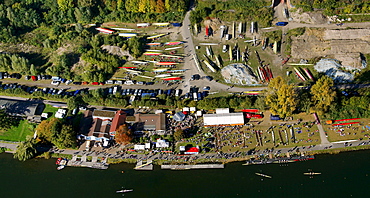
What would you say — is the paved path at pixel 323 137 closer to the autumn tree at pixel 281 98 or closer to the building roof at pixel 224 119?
the autumn tree at pixel 281 98

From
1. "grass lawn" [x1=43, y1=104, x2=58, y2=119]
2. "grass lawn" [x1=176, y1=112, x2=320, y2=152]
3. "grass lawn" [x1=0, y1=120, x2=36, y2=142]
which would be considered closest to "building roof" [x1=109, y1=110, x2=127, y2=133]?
"grass lawn" [x1=176, y1=112, x2=320, y2=152]

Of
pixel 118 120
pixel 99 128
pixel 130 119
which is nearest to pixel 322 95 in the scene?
pixel 130 119

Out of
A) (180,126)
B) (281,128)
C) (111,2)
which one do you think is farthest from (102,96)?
(281,128)

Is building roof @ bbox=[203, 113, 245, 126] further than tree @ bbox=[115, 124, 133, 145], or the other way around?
building roof @ bbox=[203, 113, 245, 126]

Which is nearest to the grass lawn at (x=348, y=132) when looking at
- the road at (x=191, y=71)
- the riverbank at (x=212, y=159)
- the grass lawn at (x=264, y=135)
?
the riverbank at (x=212, y=159)

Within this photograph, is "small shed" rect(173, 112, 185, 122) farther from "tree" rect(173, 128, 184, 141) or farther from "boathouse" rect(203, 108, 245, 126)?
"boathouse" rect(203, 108, 245, 126)

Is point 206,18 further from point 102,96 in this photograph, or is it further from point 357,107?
point 357,107
